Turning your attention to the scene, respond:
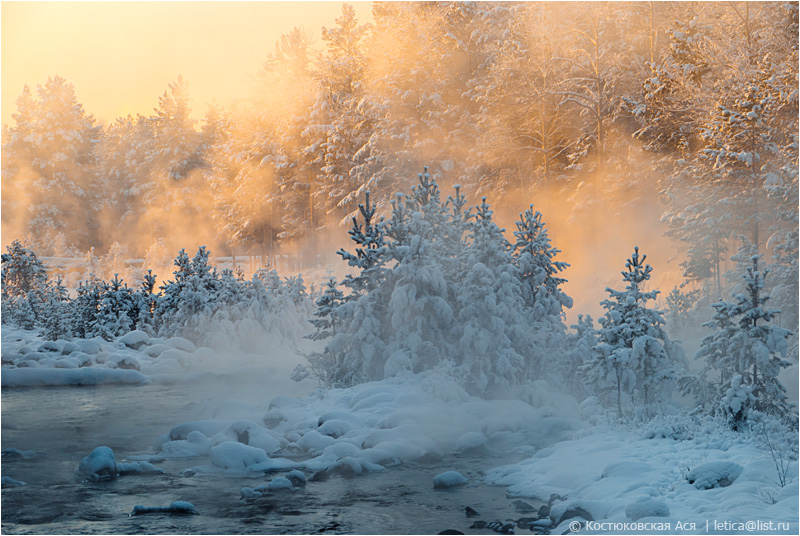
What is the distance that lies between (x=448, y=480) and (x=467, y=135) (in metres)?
28.0

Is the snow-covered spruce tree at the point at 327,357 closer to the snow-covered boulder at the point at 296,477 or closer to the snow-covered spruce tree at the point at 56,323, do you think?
the snow-covered boulder at the point at 296,477

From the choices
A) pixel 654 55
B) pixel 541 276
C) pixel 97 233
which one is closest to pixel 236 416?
pixel 541 276

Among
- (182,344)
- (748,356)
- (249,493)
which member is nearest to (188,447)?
(249,493)

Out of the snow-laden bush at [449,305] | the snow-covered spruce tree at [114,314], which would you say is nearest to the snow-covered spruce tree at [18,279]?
the snow-covered spruce tree at [114,314]

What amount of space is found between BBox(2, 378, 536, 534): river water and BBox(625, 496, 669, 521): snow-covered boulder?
162 centimetres

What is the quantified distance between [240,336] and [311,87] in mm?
24036

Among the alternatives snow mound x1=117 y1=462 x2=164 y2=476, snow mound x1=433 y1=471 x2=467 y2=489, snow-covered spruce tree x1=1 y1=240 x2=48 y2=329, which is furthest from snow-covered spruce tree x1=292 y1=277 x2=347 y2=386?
snow-covered spruce tree x1=1 y1=240 x2=48 y2=329

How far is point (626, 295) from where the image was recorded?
13.0 meters

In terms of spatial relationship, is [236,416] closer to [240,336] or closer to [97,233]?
[240,336]

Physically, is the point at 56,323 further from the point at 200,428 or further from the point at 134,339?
the point at 200,428

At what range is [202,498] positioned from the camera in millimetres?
10219

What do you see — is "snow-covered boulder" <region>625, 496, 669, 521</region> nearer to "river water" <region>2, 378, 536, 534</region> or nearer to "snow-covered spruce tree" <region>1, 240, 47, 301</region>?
"river water" <region>2, 378, 536, 534</region>

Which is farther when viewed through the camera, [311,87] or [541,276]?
[311,87]

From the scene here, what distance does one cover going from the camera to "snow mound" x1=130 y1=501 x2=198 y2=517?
9.56m
